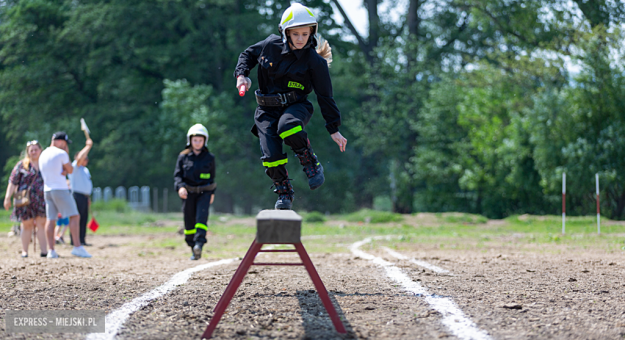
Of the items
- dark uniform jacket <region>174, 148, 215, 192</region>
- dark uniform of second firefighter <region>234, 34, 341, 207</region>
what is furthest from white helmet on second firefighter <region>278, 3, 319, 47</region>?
dark uniform jacket <region>174, 148, 215, 192</region>

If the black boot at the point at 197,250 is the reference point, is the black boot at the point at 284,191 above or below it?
above

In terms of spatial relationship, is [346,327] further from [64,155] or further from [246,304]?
[64,155]

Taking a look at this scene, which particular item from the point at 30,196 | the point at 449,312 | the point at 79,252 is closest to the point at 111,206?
the point at 30,196

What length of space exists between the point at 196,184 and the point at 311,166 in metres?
4.17

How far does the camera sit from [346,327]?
3896 millimetres

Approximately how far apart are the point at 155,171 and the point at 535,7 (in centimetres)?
2190

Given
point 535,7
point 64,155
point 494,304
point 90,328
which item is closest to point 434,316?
point 494,304

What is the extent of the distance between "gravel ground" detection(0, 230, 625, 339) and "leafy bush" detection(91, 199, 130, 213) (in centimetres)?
1979

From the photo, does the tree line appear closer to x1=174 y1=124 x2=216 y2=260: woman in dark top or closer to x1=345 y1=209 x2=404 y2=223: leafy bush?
x1=345 y1=209 x2=404 y2=223: leafy bush

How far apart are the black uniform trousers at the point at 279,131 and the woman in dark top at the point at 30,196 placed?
20.3 ft

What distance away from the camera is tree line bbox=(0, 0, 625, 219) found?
67.1 ft

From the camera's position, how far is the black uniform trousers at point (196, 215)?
29.8 ft

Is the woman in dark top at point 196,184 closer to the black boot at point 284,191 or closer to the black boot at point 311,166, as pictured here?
the black boot at point 284,191

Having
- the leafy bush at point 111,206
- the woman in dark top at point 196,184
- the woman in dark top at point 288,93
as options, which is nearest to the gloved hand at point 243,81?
the woman in dark top at point 288,93
